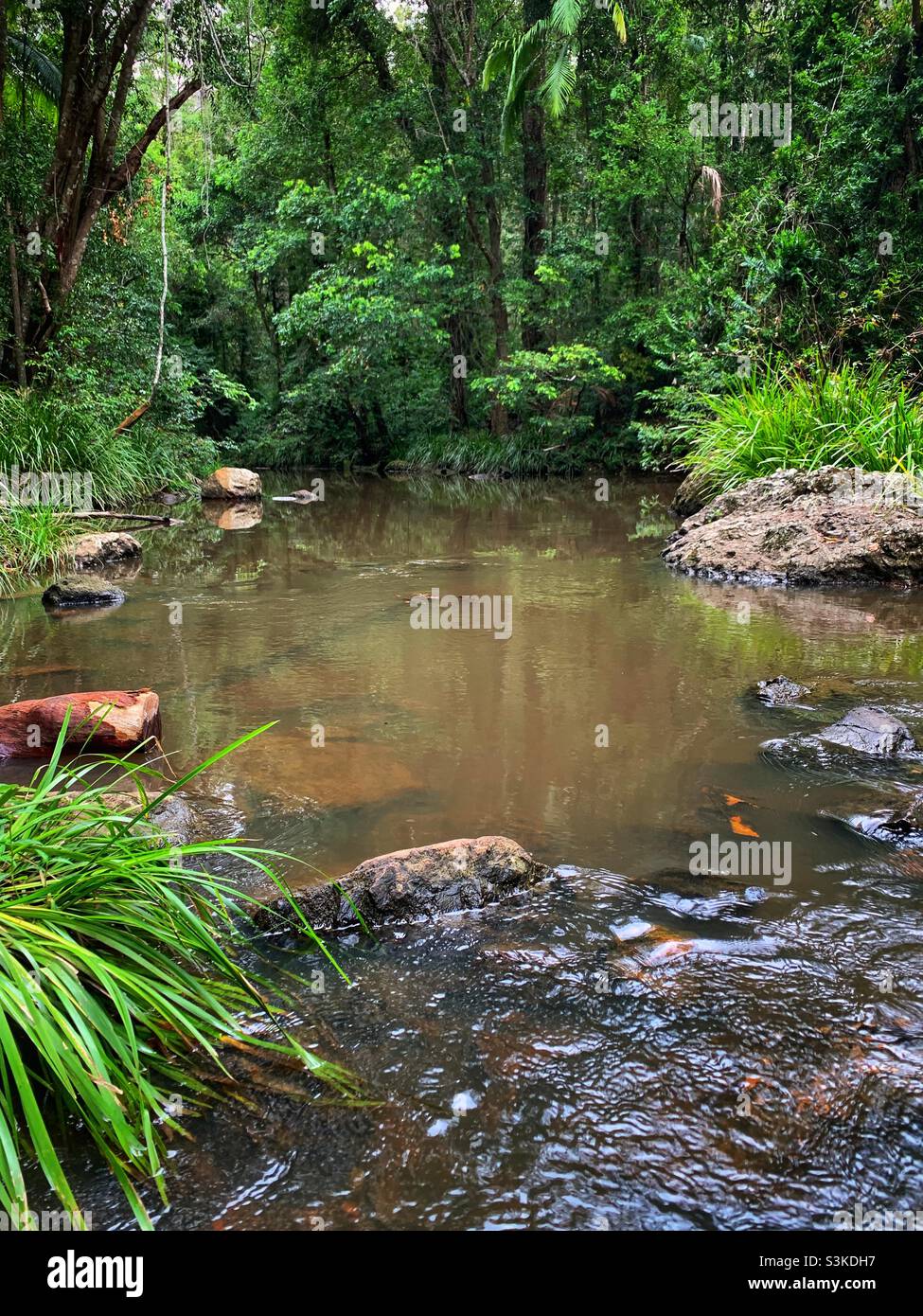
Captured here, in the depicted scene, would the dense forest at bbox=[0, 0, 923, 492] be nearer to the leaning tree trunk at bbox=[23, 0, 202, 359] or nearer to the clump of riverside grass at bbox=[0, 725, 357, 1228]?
the leaning tree trunk at bbox=[23, 0, 202, 359]

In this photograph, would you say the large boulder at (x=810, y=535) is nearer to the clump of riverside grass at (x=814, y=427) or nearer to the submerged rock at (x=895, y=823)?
the clump of riverside grass at (x=814, y=427)

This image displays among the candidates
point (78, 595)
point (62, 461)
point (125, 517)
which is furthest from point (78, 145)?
point (78, 595)

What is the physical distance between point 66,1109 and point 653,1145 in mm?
1413

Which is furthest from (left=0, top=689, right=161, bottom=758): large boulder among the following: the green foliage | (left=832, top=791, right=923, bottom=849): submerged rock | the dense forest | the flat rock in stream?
the dense forest

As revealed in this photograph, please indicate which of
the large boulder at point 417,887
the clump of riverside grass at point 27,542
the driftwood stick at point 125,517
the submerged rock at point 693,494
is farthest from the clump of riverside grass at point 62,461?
the submerged rock at point 693,494

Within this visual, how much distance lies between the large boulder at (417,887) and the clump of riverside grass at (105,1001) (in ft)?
1.25

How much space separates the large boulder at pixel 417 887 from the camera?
3.03 metres

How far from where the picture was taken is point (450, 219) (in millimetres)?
21078

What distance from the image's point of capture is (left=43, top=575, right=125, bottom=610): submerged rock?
8.18 meters

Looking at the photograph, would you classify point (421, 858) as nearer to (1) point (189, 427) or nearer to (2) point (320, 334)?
(1) point (189, 427)

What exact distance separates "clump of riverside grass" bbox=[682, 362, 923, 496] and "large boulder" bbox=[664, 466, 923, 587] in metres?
0.47
